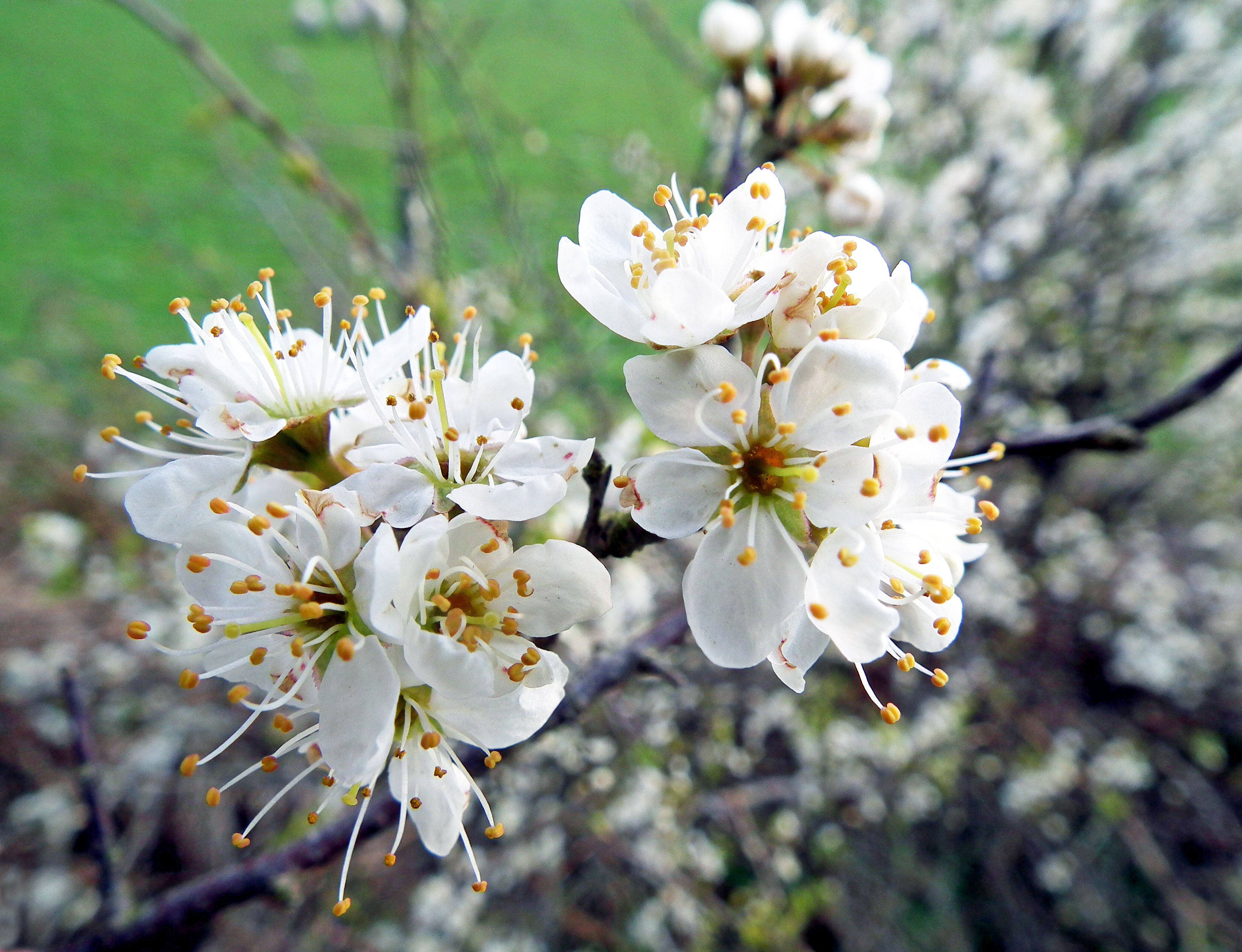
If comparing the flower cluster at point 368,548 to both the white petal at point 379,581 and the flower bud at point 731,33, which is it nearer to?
the white petal at point 379,581

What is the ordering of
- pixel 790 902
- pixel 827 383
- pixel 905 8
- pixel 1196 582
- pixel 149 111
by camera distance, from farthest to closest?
pixel 149 111, pixel 905 8, pixel 1196 582, pixel 790 902, pixel 827 383

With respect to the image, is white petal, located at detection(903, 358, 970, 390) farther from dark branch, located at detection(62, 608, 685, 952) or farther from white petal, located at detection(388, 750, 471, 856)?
white petal, located at detection(388, 750, 471, 856)

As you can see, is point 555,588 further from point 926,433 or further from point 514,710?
point 926,433

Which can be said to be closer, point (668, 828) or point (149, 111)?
point (668, 828)

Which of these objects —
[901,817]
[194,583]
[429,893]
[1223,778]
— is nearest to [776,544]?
[194,583]

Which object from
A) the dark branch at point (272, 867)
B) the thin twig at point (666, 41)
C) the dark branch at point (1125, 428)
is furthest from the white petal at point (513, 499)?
the thin twig at point (666, 41)

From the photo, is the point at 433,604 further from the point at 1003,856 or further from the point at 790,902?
the point at 1003,856
